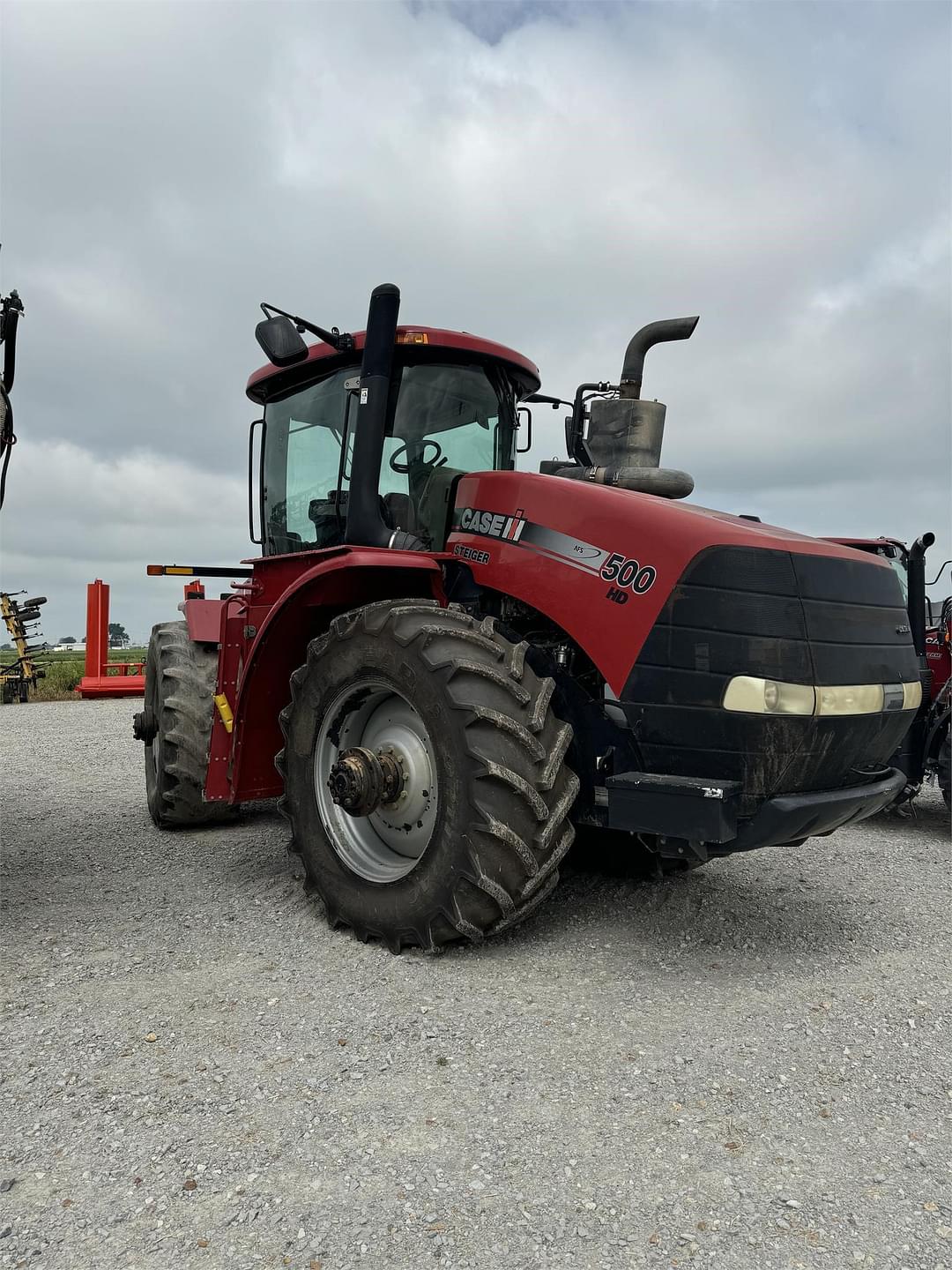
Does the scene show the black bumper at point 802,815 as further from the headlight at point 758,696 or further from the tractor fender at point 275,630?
the tractor fender at point 275,630

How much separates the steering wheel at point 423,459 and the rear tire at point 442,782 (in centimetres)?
86

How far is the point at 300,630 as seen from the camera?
447 centimetres

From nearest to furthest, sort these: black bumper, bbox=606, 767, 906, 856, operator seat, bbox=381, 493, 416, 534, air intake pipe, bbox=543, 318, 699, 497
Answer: black bumper, bbox=606, 767, 906, 856, operator seat, bbox=381, 493, 416, 534, air intake pipe, bbox=543, 318, 699, 497

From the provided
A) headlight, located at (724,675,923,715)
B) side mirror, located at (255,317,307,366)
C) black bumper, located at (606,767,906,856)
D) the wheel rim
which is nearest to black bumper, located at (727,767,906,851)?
black bumper, located at (606,767,906,856)

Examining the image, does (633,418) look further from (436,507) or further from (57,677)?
(57,677)

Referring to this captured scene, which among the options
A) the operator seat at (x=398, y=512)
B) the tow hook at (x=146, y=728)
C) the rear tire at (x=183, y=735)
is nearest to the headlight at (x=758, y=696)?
the operator seat at (x=398, y=512)

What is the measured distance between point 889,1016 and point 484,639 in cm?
188

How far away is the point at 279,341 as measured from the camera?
3.99 metres

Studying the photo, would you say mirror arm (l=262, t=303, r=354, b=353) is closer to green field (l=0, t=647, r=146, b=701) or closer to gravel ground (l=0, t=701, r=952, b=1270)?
gravel ground (l=0, t=701, r=952, b=1270)

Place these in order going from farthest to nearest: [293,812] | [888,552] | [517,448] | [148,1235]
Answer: [888,552]
[517,448]
[293,812]
[148,1235]

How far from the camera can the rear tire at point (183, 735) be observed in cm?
573

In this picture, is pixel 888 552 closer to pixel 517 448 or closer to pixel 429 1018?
pixel 517 448

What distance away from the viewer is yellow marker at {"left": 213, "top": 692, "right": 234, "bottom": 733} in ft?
16.1

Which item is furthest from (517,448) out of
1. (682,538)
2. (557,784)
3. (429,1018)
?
(429,1018)
